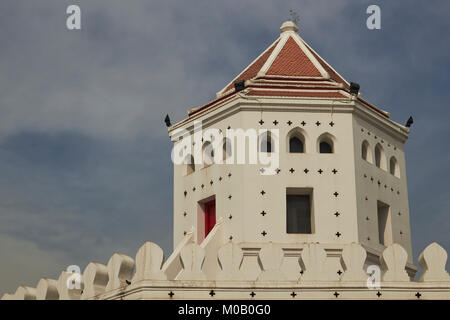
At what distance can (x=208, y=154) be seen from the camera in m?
25.5

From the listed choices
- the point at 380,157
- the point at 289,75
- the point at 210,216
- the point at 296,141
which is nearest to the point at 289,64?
the point at 289,75

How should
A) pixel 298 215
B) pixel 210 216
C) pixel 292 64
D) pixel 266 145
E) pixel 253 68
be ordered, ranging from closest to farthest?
pixel 298 215, pixel 266 145, pixel 210 216, pixel 292 64, pixel 253 68

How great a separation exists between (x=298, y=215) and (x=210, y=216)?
3.02 m

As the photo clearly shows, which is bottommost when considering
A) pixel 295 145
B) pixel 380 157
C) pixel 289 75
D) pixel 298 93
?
pixel 380 157

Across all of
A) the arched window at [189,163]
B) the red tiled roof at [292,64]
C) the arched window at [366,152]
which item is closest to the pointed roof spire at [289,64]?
the red tiled roof at [292,64]

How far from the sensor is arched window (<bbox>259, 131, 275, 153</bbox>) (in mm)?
24125

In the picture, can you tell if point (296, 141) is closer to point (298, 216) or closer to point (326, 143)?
point (326, 143)

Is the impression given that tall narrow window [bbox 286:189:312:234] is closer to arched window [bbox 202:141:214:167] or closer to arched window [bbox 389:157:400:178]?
arched window [bbox 202:141:214:167]

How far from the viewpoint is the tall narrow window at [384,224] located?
82.2ft

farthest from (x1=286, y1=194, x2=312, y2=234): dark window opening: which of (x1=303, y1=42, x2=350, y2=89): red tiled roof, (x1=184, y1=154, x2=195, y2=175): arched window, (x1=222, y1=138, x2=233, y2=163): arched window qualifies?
(x1=303, y1=42, x2=350, y2=89): red tiled roof

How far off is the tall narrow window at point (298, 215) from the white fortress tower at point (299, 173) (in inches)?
1.2

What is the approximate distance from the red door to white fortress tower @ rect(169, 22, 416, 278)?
0.04 m
